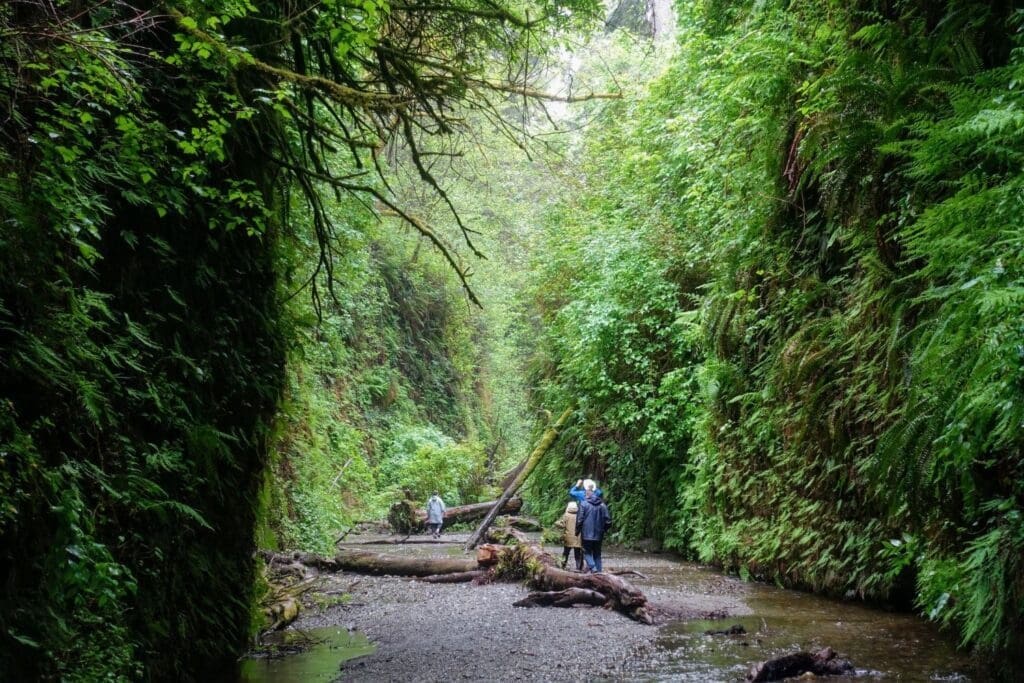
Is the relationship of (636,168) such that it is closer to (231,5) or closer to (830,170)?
(830,170)

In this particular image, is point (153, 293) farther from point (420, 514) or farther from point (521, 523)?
point (521, 523)

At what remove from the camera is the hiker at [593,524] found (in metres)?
13.3

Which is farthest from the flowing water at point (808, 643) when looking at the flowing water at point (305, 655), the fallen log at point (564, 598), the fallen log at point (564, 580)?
the flowing water at point (305, 655)

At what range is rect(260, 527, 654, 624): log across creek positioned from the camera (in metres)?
10.1

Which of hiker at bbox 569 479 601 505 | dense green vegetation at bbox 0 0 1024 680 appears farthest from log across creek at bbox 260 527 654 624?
dense green vegetation at bbox 0 0 1024 680

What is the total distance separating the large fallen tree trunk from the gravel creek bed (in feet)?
32.3

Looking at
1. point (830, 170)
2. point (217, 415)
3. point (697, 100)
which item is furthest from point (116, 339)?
point (697, 100)

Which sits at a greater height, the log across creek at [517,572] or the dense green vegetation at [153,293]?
the dense green vegetation at [153,293]

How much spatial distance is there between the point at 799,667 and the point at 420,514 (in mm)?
18882

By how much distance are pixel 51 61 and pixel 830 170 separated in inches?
370

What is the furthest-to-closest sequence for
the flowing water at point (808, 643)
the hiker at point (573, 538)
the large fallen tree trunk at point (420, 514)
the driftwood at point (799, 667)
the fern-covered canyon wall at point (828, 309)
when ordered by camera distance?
the large fallen tree trunk at point (420, 514) < the hiker at point (573, 538) < the flowing water at point (808, 643) < the driftwood at point (799, 667) < the fern-covered canyon wall at point (828, 309)

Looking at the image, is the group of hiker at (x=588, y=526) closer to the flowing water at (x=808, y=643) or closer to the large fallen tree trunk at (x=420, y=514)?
the flowing water at (x=808, y=643)

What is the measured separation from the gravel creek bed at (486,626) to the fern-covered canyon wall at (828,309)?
189 centimetres

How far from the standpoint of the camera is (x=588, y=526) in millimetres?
13398
